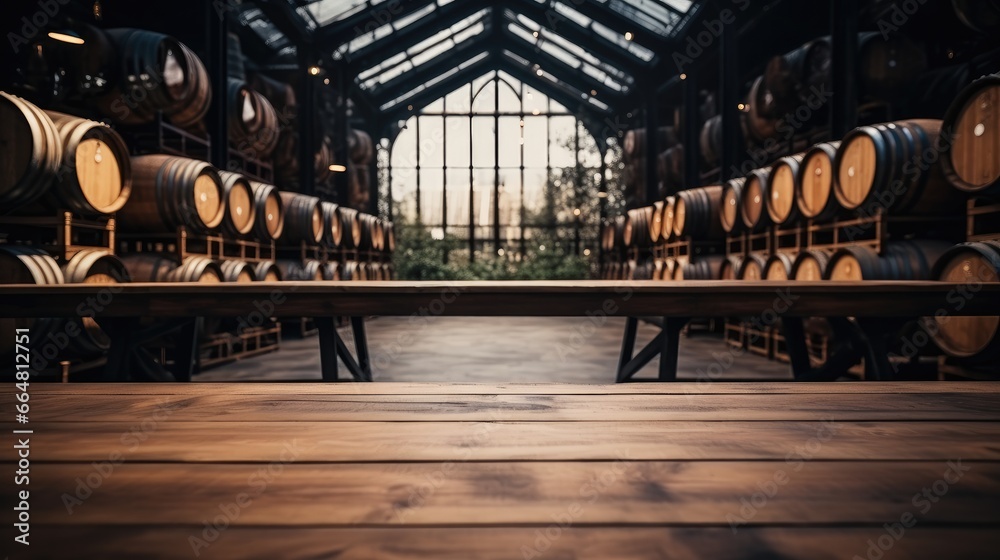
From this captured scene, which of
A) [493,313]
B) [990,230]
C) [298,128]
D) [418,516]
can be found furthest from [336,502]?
[298,128]

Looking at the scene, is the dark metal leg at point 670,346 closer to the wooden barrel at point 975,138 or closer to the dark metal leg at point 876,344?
the dark metal leg at point 876,344

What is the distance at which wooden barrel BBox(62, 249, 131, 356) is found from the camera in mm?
3898

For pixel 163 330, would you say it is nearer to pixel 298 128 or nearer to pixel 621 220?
pixel 298 128

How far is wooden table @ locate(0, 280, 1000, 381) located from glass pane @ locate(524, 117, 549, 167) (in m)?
18.0

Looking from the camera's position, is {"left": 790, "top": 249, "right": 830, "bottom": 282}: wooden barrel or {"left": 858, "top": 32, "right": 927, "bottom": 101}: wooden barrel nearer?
{"left": 790, "top": 249, "right": 830, "bottom": 282}: wooden barrel

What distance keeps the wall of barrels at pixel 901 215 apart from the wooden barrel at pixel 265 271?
4.87 meters

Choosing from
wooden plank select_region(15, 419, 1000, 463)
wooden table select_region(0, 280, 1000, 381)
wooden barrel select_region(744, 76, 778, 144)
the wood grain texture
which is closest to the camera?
wooden plank select_region(15, 419, 1000, 463)

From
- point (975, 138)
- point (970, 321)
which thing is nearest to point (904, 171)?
point (975, 138)

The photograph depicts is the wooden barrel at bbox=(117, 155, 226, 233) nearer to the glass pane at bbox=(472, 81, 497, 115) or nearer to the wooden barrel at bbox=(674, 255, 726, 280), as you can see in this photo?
the wooden barrel at bbox=(674, 255, 726, 280)

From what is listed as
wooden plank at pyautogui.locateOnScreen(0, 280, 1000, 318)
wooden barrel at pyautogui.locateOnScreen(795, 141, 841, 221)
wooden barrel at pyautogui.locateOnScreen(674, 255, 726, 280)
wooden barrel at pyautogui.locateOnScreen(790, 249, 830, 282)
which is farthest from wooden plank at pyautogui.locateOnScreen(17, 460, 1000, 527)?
wooden barrel at pyautogui.locateOnScreen(674, 255, 726, 280)

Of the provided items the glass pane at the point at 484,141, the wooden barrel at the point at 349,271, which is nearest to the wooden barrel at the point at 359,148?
the glass pane at the point at 484,141

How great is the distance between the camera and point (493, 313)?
2895 millimetres

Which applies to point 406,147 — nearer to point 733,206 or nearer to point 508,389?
point 733,206

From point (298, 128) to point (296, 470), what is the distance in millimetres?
11062
